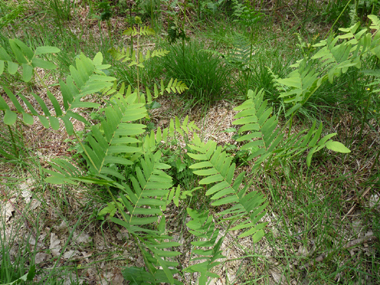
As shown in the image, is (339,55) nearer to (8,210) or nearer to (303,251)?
(303,251)

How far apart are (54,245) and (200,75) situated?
1.85 m

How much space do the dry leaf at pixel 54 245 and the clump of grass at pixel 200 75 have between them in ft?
5.22

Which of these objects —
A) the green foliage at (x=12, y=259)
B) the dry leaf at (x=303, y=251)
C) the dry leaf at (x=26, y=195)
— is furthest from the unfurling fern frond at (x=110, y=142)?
the dry leaf at (x=303, y=251)

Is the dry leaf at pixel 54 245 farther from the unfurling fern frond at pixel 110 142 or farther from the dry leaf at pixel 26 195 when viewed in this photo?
the unfurling fern frond at pixel 110 142

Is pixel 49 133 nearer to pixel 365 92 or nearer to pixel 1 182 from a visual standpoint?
pixel 1 182

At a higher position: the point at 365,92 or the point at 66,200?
the point at 365,92

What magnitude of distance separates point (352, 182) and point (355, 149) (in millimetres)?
319

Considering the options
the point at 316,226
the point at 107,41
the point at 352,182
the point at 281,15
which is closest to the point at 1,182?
the point at 107,41

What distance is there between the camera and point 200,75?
8.27ft

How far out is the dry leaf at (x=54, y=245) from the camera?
68.0 inches

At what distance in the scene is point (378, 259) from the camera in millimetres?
1649

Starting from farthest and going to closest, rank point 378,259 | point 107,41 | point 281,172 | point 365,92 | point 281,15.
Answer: point 281,15 → point 107,41 → point 365,92 → point 281,172 → point 378,259

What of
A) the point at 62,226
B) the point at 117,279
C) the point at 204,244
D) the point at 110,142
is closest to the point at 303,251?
the point at 204,244

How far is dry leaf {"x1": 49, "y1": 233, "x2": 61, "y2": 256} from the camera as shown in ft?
5.67
